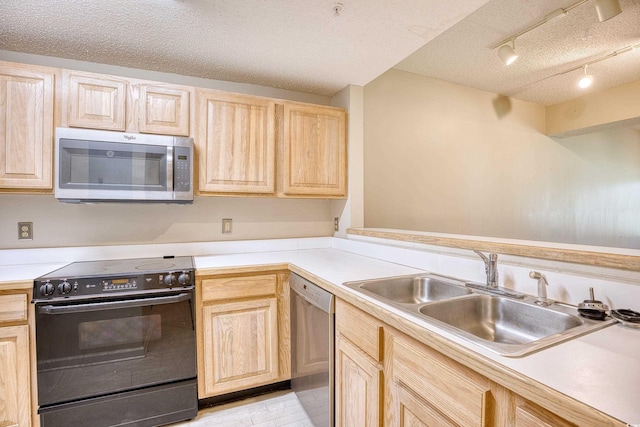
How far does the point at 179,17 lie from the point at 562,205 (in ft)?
15.5

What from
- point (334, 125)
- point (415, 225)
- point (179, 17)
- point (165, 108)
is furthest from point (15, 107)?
point (415, 225)

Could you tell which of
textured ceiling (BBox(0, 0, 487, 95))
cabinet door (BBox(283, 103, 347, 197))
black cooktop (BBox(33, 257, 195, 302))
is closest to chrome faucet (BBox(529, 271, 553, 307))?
textured ceiling (BBox(0, 0, 487, 95))

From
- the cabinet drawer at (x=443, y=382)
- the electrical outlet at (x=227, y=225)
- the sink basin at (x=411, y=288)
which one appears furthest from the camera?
the electrical outlet at (x=227, y=225)

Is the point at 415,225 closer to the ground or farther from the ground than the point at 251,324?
farther from the ground

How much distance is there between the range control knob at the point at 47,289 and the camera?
5.06 feet

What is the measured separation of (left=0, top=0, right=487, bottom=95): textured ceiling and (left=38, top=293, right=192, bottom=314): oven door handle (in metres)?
1.51

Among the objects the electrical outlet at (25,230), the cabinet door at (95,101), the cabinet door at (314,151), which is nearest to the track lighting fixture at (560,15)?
the cabinet door at (314,151)

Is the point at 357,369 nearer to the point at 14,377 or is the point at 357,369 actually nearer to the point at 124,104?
the point at 14,377

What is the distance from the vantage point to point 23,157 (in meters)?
1.76

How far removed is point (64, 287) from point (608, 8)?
338cm

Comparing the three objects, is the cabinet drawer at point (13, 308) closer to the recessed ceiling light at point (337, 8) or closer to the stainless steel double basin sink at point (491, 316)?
the stainless steel double basin sink at point (491, 316)

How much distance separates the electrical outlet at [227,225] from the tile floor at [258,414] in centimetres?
121

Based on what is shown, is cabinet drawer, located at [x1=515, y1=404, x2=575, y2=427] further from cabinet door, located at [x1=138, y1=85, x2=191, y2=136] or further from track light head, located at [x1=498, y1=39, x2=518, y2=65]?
track light head, located at [x1=498, y1=39, x2=518, y2=65]

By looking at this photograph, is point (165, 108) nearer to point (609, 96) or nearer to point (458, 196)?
point (458, 196)
